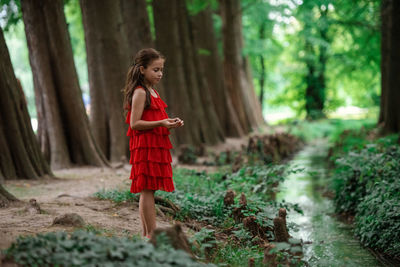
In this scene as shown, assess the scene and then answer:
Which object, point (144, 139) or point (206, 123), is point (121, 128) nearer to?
point (206, 123)

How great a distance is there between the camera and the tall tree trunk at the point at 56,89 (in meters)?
10.0

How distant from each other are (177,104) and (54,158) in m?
5.76

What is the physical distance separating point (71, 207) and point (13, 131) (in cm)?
253

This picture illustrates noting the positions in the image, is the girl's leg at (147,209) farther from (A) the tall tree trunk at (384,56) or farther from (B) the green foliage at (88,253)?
(A) the tall tree trunk at (384,56)

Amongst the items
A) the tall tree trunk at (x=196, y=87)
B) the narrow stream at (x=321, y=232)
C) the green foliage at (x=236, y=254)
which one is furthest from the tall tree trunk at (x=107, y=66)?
the green foliage at (x=236, y=254)

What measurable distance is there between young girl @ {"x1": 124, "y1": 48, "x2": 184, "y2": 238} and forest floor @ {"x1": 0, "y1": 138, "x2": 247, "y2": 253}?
2.10ft

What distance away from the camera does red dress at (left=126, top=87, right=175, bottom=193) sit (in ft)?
14.8

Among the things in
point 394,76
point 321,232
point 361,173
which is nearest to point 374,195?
point 361,173

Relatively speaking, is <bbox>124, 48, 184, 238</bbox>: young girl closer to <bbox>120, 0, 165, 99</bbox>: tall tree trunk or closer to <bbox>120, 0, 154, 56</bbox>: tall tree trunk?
<bbox>120, 0, 165, 99</bbox>: tall tree trunk

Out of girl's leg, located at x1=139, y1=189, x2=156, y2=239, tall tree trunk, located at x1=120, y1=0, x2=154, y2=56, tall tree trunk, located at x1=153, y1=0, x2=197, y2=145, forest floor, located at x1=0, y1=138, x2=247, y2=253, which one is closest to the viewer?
girl's leg, located at x1=139, y1=189, x2=156, y2=239

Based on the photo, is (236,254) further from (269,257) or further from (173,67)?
(173,67)

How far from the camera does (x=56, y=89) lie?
1037cm

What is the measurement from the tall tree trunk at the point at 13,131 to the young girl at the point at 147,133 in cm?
411

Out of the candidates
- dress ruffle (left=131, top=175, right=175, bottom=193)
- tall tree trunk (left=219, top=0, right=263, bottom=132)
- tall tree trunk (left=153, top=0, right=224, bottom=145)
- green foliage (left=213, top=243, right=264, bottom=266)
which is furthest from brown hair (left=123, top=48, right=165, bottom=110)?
tall tree trunk (left=219, top=0, right=263, bottom=132)
